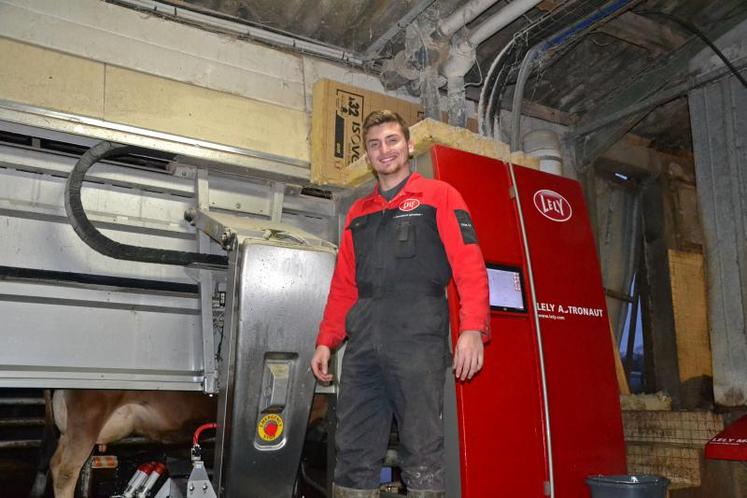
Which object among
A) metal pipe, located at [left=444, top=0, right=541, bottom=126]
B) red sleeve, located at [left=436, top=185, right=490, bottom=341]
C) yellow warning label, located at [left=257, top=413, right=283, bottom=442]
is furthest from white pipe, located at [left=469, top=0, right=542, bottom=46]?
yellow warning label, located at [left=257, top=413, right=283, bottom=442]

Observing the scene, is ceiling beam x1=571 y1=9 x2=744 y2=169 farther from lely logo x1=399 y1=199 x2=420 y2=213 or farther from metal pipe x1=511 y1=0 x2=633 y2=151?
lely logo x1=399 y1=199 x2=420 y2=213

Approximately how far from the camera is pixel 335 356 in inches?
124

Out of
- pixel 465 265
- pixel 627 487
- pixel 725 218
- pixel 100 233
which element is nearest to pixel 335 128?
pixel 100 233

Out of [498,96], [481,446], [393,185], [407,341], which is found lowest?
[481,446]

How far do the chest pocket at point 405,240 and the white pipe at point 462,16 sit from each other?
182 cm

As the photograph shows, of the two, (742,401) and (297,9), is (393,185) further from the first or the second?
(742,401)

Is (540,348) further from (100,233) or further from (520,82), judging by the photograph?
(100,233)

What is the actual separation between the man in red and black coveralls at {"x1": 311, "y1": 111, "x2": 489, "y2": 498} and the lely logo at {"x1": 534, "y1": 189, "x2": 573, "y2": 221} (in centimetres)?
104

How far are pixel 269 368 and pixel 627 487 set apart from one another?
1540mm

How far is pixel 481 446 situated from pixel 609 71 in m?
3.18

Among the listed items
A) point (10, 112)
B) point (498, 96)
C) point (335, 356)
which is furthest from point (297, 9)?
point (335, 356)

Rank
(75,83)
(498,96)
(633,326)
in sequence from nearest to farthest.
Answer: (75,83), (498,96), (633,326)

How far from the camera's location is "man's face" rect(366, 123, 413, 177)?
224cm

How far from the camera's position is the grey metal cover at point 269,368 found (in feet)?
8.45
